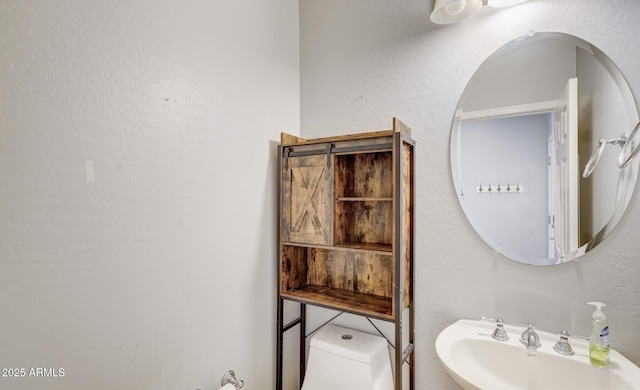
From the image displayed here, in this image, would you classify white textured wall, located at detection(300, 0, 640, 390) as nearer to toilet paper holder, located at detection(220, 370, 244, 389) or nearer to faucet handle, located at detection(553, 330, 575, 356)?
faucet handle, located at detection(553, 330, 575, 356)

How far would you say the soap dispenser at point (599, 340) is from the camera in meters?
1.06

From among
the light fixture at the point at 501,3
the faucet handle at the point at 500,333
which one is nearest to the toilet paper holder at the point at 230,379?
the faucet handle at the point at 500,333

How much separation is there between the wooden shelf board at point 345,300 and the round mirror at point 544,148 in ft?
1.83

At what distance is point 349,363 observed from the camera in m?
1.43

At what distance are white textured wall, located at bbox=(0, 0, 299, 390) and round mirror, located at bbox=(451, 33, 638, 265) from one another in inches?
40.4

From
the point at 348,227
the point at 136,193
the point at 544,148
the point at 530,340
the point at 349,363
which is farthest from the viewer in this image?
the point at 348,227

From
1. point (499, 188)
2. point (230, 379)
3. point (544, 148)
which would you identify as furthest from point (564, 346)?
point (230, 379)

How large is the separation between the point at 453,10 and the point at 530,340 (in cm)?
137

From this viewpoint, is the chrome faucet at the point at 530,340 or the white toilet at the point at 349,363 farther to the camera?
the white toilet at the point at 349,363

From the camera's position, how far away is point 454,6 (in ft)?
4.30

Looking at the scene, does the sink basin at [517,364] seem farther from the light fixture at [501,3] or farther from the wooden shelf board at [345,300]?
the light fixture at [501,3]

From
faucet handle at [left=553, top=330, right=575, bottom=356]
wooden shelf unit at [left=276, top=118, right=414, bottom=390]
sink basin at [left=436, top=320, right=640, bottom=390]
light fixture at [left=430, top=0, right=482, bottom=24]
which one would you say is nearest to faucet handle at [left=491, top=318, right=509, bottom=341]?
sink basin at [left=436, top=320, right=640, bottom=390]

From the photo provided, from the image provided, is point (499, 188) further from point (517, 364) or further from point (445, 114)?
point (517, 364)

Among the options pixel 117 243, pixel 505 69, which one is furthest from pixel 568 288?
pixel 117 243
